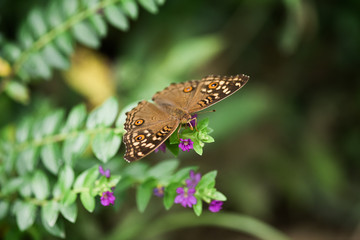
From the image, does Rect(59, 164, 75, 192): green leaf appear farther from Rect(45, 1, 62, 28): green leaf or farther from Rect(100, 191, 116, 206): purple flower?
Rect(45, 1, 62, 28): green leaf

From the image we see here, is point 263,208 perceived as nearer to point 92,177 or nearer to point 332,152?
point 332,152

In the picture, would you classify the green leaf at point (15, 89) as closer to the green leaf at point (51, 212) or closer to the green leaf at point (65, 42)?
the green leaf at point (65, 42)

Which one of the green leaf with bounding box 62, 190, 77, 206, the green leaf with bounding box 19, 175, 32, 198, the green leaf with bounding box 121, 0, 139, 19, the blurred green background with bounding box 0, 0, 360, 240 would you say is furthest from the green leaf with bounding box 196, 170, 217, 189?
the blurred green background with bounding box 0, 0, 360, 240

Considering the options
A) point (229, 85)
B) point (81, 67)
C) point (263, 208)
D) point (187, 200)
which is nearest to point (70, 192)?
point (187, 200)

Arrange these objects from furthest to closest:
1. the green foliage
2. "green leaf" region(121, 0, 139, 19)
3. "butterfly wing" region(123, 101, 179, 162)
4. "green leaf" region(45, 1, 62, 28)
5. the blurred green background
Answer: the blurred green background, "green leaf" region(45, 1, 62, 28), the green foliage, "green leaf" region(121, 0, 139, 19), "butterfly wing" region(123, 101, 179, 162)

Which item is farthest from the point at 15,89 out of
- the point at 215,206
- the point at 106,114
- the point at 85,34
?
the point at 215,206

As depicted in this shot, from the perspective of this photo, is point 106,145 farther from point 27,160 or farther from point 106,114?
point 27,160
